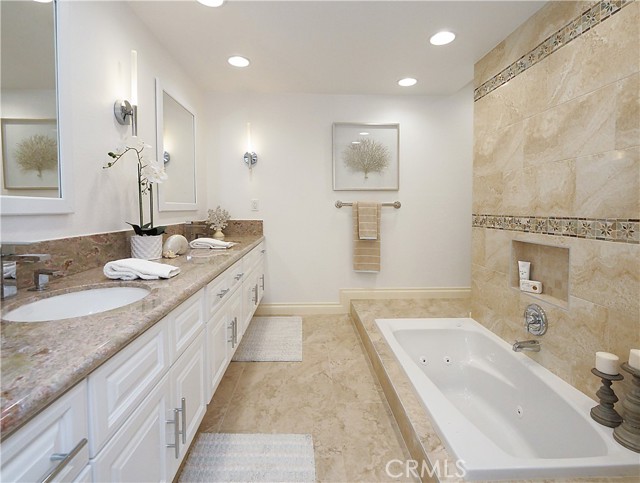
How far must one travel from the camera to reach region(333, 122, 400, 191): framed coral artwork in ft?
10.0

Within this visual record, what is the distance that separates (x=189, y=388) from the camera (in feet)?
3.72

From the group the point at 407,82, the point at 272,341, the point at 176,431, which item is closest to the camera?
the point at 176,431

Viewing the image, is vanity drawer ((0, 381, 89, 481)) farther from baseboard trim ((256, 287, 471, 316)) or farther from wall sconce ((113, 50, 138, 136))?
baseboard trim ((256, 287, 471, 316))

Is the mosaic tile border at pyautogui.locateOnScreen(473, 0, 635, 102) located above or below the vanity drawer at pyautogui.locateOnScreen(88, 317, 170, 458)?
above

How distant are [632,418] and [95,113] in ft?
8.06

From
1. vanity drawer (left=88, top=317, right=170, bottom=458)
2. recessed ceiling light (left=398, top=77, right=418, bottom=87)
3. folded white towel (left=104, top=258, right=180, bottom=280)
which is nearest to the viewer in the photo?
vanity drawer (left=88, top=317, right=170, bottom=458)

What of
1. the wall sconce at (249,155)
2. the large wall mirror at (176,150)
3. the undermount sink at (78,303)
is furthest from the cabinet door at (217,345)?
the wall sconce at (249,155)

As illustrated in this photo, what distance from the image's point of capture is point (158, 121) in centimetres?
197

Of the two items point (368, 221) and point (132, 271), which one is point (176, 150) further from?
point (368, 221)

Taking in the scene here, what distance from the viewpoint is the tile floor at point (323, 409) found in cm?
137

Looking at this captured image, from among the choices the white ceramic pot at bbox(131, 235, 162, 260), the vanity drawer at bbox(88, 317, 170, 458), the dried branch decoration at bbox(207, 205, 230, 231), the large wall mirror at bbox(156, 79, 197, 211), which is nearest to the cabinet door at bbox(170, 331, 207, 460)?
the vanity drawer at bbox(88, 317, 170, 458)

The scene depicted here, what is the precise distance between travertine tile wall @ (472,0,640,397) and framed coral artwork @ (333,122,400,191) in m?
1.08

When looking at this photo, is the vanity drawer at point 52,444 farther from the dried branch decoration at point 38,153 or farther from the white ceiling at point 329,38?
the white ceiling at point 329,38

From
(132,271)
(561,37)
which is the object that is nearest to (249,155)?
(132,271)
